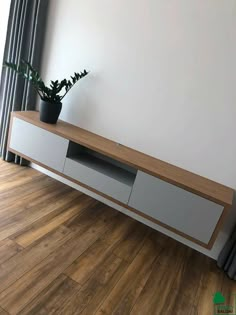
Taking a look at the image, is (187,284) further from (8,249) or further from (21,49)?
(21,49)

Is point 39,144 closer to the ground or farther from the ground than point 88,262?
farther from the ground

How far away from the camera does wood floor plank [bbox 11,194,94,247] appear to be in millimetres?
1758

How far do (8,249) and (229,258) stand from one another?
5.13 ft

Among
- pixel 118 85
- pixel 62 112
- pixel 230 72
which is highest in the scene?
pixel 230 72

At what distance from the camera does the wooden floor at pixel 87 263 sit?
1.42 metres

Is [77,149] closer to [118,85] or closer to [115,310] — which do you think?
[118,85]

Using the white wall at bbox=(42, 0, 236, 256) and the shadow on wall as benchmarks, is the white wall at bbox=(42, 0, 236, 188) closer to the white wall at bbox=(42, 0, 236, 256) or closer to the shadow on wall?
the white wall at bbox=(42, 0, 236, 256)

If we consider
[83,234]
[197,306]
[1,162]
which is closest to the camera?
[197,306]

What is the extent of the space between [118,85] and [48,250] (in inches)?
56.3

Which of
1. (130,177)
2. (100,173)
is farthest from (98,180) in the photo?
(130,177)

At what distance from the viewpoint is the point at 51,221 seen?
6.55ft

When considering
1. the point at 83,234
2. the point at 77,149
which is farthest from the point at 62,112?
the point at 83,234

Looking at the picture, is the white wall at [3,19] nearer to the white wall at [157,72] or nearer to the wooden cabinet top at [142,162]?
the white wall at [157,72]

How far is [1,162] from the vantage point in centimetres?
268
